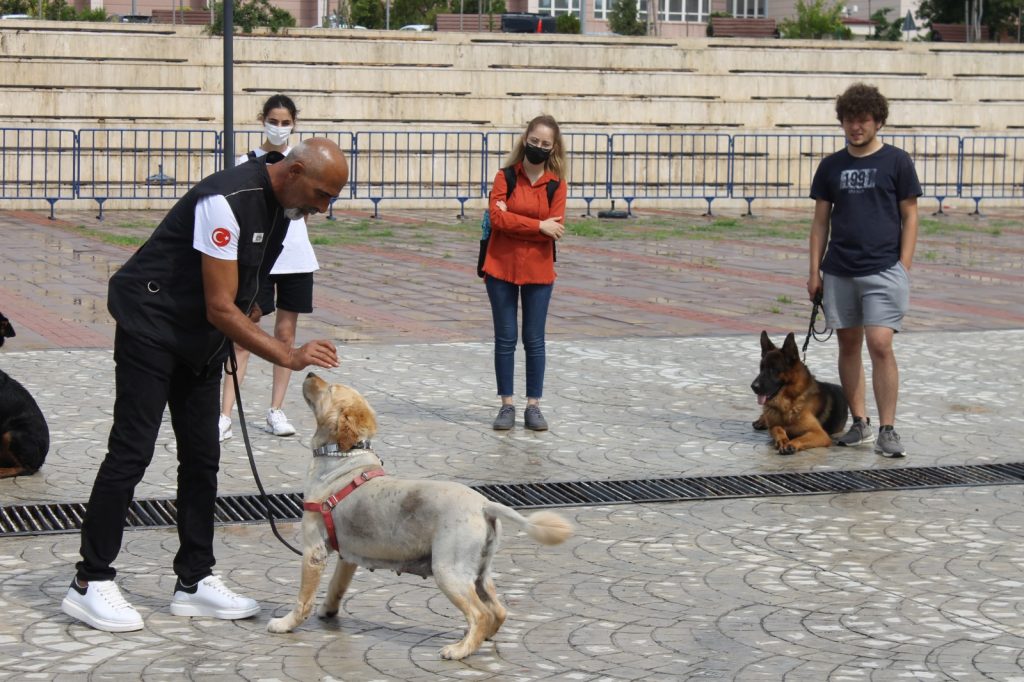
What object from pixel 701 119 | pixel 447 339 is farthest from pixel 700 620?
pixel 701 119

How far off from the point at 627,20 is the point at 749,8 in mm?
28970

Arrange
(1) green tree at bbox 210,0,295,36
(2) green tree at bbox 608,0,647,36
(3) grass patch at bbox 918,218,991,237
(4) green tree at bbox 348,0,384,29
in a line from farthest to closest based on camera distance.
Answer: (2) green tree at bbox 608,0,647,36 < (4) green tree at bbox 348,0,384,29 < (1) green tree at bbox 210,0,295,36 < (3) grass patch at bbox 918,218,991,237

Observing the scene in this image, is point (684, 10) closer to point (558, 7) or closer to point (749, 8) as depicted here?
point (558, 7)

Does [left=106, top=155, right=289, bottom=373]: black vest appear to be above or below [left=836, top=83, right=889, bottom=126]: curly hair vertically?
below

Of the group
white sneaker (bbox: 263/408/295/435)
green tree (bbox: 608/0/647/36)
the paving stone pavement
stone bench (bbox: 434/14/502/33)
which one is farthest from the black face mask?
green tree (bbox: 608/0/647/36)

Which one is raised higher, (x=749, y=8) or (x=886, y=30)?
(x=749, y=8)

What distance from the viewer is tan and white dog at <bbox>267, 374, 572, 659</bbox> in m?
4.74

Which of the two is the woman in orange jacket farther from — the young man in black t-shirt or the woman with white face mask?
the young man in black t-shirt

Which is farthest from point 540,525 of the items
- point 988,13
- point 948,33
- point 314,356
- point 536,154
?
point 988,13

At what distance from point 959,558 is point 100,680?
11.1 feet

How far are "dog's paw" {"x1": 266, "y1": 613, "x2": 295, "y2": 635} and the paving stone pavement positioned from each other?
0.12 feet

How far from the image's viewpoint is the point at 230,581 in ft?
18.7

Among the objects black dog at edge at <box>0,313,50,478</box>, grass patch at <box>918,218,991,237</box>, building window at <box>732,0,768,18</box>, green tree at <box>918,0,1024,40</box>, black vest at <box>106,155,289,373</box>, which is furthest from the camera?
building window at <box>732,0,768,18</box>

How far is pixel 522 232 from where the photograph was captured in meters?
8.49
